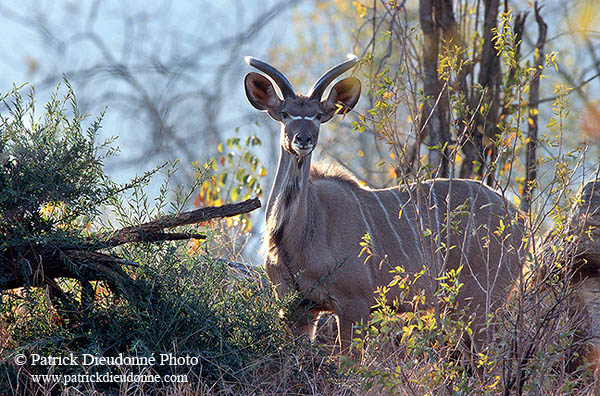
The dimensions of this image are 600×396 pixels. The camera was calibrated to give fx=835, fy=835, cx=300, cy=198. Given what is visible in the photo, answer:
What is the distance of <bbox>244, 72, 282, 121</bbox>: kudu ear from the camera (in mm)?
5039

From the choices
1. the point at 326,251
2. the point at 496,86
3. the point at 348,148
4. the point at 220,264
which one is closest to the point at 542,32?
the point at 496,86

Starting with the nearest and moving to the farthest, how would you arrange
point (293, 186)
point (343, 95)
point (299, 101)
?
point (293, 186), point (299, 101), point (343, 95)

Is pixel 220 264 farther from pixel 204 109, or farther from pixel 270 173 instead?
pixel 204 109

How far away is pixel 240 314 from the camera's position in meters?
4.14

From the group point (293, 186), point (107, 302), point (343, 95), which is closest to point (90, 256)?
point (107, 302)

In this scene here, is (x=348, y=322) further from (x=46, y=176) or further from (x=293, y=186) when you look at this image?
(x=46, y=176)

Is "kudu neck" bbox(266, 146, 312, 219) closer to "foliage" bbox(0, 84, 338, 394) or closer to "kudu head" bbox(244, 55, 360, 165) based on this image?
"kudu head" bbox(244, 55, 360, 165)

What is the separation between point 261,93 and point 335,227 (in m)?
0.95

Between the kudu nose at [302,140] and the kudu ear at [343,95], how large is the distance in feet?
1.54

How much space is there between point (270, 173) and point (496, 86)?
5.30 metres

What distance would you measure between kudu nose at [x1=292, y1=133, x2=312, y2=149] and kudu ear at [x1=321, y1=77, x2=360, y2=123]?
1.54 ft

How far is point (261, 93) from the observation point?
512 cm

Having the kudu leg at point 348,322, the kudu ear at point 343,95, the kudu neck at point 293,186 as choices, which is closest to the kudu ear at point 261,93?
the kudu ear at point 343,95

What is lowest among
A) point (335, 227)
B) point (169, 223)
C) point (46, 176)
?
point (335, 227)
